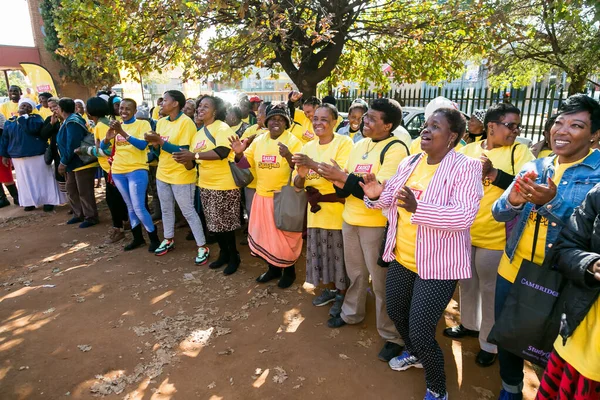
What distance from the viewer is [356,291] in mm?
3527

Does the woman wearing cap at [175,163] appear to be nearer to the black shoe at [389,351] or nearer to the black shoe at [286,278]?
the black shoe at [286,278]

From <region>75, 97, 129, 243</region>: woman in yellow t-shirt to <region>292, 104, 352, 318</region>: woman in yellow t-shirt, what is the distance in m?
3.46

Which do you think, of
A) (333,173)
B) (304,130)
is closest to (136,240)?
(304,130)

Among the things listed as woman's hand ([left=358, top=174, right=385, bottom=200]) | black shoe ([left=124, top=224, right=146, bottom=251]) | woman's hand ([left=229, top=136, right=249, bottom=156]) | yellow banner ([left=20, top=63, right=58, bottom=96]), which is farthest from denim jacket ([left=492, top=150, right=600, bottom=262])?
yellow banner ([left=20, top=63, right=58, bottom=96])

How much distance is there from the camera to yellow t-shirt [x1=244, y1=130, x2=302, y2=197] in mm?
4168

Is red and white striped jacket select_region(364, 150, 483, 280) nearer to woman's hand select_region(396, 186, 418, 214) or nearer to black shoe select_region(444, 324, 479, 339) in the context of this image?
woman's hand select_region(396, 186, 418, 214)

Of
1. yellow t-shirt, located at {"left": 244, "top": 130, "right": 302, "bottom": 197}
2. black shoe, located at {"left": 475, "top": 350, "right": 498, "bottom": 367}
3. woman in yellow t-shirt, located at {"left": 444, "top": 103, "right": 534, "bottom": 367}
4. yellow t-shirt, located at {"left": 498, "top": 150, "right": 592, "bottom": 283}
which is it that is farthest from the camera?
yellow t-shirt, located at {"left": 244, "top": 130, "right": 302, "bottom": 197}

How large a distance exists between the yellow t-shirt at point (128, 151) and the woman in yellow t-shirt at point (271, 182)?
1694mm

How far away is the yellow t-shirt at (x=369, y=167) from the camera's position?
9.71 ft

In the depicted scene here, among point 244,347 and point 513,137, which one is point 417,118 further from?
point 244,347

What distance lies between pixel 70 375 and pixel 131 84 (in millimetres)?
7177

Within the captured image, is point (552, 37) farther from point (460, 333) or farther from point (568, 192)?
point (568, 192)

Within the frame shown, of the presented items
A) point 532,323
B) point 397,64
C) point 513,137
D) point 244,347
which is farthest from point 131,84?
point 532,323

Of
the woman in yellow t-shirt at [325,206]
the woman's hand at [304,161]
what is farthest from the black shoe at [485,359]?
the woman's hand at [304,161]
